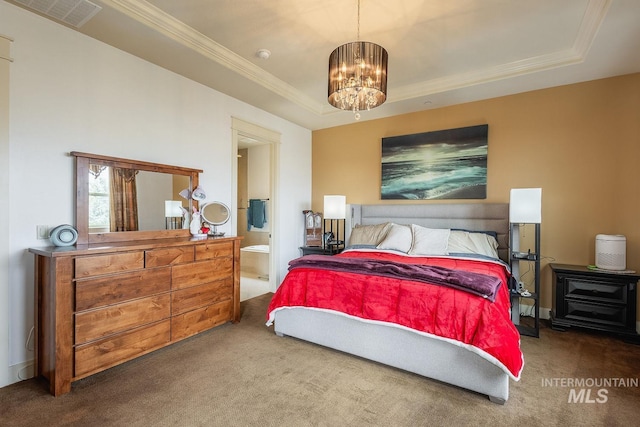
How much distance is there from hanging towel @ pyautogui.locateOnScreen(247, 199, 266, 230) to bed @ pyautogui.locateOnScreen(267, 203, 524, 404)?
319 centimetres

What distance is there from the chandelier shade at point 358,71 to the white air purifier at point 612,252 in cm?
276

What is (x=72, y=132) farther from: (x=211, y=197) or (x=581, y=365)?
(x=581, y=365)

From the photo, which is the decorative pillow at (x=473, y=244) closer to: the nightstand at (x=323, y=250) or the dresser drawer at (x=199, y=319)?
the nightstand at (x=323, y=250)

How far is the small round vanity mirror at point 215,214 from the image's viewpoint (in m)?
3.50

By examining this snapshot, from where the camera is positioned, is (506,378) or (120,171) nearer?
(506,378)

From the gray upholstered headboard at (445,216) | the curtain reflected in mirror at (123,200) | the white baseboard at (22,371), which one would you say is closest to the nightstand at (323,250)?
the gray upholstered headboard at (445,216)

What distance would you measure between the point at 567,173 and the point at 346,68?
2.94 m

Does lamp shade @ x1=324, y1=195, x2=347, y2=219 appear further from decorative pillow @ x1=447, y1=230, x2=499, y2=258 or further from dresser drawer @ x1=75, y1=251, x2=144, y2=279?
dresser drawer @ x1=75, y1=251, x2=144, y2=279

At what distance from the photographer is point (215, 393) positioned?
208cm

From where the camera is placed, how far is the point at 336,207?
4.60 metres

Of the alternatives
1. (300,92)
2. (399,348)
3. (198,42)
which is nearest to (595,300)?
(399,348)

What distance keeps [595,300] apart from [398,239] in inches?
79.7

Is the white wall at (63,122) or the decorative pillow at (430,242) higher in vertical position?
the white wall at (63,122)

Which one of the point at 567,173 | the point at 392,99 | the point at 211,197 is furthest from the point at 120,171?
the point at 567,173
